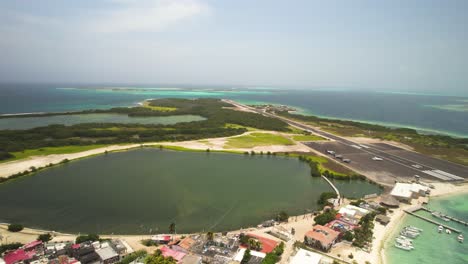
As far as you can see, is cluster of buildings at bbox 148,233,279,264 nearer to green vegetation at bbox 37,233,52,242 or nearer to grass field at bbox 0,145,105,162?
green vegetation at bbox 37,233,52,242

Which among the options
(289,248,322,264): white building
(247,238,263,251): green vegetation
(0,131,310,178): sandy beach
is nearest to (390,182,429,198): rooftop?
(289,248,322,264): white building

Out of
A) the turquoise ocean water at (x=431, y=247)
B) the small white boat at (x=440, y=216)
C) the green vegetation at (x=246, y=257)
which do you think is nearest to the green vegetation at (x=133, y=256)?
the green vegetation at (x=246, y=257)

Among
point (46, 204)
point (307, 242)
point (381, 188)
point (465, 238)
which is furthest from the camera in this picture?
point (381, 188)

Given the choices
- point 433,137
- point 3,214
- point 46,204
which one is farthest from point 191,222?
point 433,137

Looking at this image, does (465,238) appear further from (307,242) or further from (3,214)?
(3,214)

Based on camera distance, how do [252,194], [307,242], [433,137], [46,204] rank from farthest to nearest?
[433,137], [252,194], [46,204], [307,242]

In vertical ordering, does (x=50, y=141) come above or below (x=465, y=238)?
above
